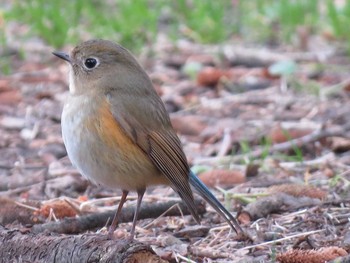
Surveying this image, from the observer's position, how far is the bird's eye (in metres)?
4.72

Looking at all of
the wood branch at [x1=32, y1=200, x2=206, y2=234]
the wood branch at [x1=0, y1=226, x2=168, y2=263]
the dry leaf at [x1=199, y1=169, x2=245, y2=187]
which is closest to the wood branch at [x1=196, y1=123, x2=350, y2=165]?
the dry leaf at [x1=199, y1=169, x2=245, y2=187]

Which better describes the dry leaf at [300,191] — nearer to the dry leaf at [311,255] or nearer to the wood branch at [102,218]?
the wood branch at [102,218]

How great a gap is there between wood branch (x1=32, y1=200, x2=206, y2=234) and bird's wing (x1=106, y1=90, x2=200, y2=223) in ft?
1.21

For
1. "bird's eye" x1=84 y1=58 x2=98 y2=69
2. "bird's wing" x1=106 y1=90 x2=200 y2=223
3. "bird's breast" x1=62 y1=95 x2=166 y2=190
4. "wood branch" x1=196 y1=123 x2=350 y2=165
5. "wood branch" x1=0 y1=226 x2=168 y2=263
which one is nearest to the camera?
"wood branch" x1=0 y1=226 x2=168 y2=263

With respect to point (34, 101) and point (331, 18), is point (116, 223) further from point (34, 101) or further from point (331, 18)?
point (331, 18)

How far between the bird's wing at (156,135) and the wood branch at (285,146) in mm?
1573

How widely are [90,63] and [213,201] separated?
98cm

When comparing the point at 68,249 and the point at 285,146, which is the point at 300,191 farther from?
the point at 68,249

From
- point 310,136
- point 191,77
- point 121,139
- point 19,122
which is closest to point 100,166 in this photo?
point 121,139

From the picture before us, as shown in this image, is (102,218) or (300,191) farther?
(300,191)

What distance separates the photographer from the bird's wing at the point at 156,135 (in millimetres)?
4496

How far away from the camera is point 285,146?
6477 mm

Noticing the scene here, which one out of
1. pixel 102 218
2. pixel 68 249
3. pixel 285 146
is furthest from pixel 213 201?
pixel 285 146

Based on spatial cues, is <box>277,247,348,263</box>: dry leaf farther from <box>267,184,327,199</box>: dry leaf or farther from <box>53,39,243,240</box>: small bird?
<box>267,184,327,199</box>: dry leaf
